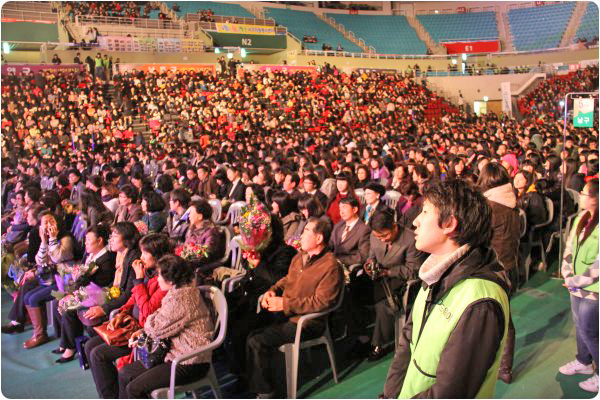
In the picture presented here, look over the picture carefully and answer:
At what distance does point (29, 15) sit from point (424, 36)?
24290mm

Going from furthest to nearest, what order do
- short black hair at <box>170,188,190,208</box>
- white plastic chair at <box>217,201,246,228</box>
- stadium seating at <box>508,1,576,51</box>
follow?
1. stadium seating at <box>508,1,576,51</box>
2. white plastic chair at <box>217,201,246,228</box>
3. short black hair at <box>170,188,190,208</box>

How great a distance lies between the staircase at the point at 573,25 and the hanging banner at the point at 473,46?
404 centimetres

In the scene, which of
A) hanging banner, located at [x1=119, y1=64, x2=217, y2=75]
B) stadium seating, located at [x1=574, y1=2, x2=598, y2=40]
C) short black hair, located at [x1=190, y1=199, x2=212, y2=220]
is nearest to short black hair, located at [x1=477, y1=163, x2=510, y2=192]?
short black hair, located at [x1=190, y1=199, x2=212, y2=220]

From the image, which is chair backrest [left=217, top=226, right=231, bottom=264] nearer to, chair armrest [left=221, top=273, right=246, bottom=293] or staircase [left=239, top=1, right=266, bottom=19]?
chair armrest [left=221, top=273, right=246, bottom=293]

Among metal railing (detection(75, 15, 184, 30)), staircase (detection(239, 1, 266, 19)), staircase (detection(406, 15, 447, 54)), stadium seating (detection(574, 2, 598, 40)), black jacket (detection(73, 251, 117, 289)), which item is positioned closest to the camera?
black jacket (detection(73, 251, 117, 289))

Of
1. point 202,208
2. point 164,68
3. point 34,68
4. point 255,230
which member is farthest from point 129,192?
point 164,68

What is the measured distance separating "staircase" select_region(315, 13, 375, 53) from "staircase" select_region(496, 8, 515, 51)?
9379 mm

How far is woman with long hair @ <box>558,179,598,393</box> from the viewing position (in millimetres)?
3014

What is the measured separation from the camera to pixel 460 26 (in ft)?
113

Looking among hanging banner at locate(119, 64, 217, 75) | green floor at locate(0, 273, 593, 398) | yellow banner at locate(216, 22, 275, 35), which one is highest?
yellow banner at locate(216, 22, 275, 35)

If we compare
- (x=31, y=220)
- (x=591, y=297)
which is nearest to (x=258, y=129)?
(x=31, y=220)

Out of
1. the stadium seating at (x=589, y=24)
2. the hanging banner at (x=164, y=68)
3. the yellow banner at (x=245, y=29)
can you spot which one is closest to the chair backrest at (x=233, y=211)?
the hanging banner at (x=164, y=68)

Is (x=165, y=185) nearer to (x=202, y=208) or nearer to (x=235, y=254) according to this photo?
(x=202, y=208)

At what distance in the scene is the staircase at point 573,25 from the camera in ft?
98.9
